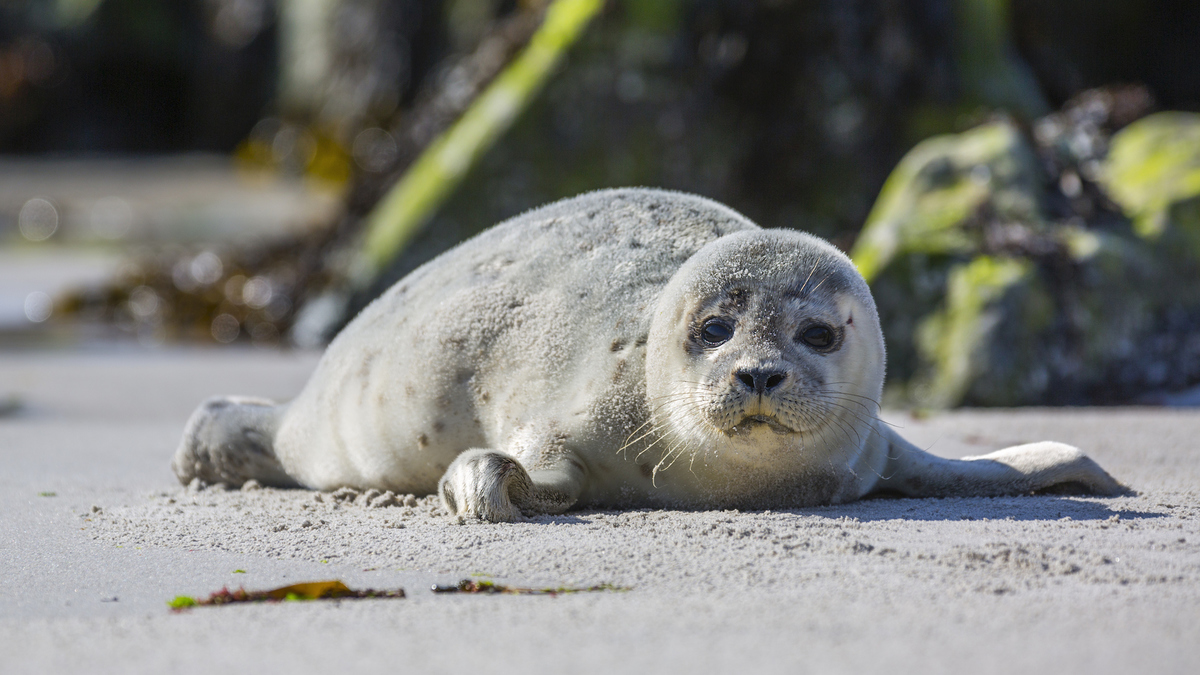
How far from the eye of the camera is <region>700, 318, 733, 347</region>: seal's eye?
3.14 meters

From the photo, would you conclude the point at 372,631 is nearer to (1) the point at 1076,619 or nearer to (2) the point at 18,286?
(1) the point at 1076,619

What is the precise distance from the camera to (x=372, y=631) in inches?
84.1

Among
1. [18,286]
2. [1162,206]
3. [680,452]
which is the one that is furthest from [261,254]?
[680,452]

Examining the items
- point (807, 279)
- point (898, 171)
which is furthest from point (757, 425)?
point (898, 171)

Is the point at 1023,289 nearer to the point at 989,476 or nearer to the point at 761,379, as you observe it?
the point at 989,476

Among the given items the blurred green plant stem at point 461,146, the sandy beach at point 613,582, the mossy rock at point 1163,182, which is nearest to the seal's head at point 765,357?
the sandy beach at point 613,582

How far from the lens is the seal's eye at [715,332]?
3.14m

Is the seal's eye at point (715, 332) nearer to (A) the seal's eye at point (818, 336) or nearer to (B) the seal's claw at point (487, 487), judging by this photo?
(A) the seal's eye at point (818, 336)

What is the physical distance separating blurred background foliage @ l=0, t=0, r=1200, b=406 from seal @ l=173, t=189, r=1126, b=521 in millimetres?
2112

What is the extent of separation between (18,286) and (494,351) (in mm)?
9558

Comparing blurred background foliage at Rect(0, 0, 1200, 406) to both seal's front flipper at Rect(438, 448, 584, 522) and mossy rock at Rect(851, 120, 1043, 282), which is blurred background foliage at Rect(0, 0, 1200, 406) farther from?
seal's front flipper at Rect(438, 448, 584, 522)

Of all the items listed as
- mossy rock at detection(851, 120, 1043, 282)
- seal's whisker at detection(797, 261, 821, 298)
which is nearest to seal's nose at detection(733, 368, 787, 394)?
seal's whisker at detection(797, 261, 821, 298)

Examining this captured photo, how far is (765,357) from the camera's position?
9.96 ft

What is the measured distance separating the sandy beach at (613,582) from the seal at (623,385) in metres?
0.12
